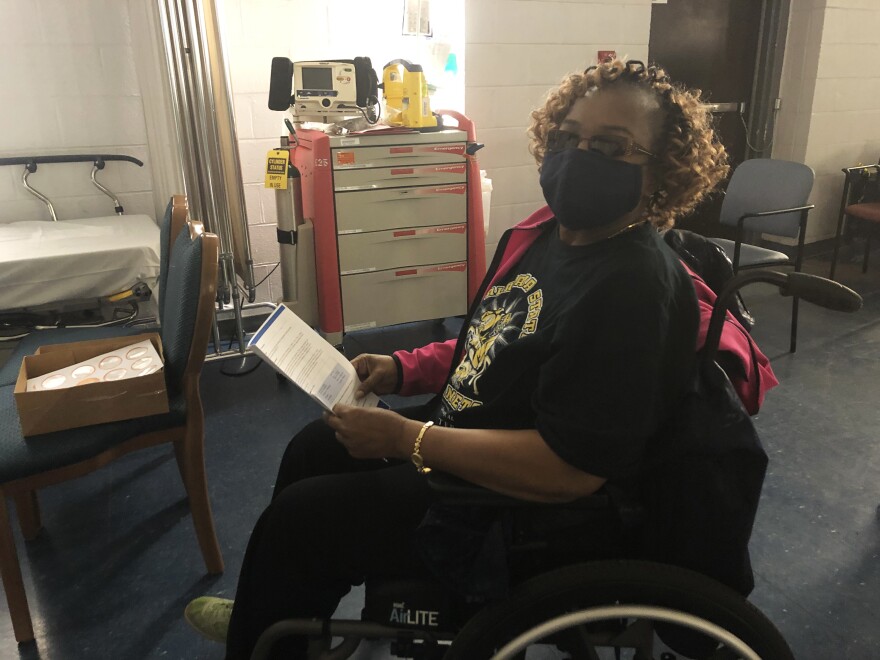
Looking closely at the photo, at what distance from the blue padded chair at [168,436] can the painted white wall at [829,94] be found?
4021mm

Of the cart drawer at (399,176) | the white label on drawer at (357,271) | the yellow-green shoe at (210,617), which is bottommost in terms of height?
the yellow-green shoe at (210,617)

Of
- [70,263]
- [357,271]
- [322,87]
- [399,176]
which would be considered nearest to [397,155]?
[399,176]

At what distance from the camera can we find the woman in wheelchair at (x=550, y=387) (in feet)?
3.01

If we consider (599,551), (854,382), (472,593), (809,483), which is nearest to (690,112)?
(599,551)

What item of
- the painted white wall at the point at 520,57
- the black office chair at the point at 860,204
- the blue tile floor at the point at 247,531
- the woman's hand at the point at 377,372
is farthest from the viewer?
the black office chair at the point at 860,204

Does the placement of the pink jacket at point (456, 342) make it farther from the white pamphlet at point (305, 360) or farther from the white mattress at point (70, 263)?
the white mattress at point (70, 263)

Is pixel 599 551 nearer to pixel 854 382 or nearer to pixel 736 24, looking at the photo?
pixel 854 382

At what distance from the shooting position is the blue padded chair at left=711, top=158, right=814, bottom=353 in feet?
9.59

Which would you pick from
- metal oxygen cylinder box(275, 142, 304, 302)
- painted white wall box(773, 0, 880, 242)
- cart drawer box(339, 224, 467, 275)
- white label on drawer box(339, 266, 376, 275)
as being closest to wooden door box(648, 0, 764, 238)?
painted white wall box(773, 0, 880, 242)

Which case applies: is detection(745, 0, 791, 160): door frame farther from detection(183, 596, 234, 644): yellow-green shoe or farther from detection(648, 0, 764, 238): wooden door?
detection(183, 596, 234, 644): yellow-green shoe

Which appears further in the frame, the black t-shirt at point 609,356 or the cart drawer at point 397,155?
the cart drawer at point 397,155

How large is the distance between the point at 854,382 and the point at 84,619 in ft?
9.05

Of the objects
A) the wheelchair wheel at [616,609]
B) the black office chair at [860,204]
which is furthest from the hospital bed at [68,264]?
the black office chair at [860,204]

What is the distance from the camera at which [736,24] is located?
13.6ft
